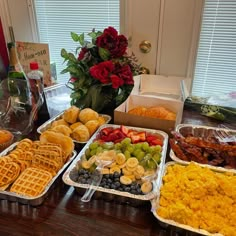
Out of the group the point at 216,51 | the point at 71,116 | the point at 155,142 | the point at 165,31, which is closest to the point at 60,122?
the point at 71,116

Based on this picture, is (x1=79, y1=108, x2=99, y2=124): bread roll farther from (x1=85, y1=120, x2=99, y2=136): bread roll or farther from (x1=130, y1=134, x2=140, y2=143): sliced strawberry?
(x1=130, y1=134, x2=140, y2=143): sliced strawberry

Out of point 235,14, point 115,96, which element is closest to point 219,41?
point 235,14

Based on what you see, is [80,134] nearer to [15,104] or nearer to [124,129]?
[124,129]

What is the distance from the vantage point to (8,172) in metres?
0.69

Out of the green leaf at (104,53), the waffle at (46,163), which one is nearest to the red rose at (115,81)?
the green leaf at (104,53)

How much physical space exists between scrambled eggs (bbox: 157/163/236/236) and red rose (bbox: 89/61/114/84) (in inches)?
20.9

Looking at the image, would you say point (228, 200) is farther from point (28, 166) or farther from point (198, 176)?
point (28, 166)

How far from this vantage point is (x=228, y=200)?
2.02 feet

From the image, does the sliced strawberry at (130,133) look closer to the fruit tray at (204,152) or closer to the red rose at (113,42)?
the fruit tray at (204,152)

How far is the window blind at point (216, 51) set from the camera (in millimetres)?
1199

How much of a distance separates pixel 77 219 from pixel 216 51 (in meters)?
1.15

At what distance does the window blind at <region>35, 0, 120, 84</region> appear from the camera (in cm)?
153

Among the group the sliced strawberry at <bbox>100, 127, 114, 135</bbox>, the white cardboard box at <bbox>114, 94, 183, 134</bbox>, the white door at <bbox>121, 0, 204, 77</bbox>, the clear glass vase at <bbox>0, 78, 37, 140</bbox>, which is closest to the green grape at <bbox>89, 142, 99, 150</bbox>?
the sliced strawberry at <bbox>100, 127, 114, 135</bbox>

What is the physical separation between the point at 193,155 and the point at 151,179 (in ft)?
→ 0.68
